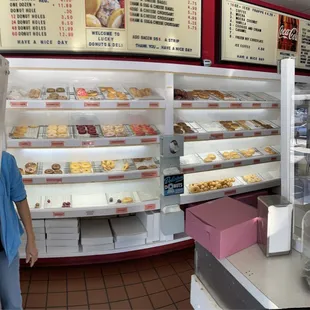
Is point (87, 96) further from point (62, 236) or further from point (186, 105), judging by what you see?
point (62, 236)

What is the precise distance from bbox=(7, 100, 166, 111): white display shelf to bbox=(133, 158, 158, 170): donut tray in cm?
65

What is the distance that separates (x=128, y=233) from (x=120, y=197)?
0.40 m

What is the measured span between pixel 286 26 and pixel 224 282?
438 cm

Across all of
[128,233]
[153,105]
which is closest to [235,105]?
[153,105]

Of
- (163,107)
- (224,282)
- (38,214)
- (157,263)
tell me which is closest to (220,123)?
(163,107)

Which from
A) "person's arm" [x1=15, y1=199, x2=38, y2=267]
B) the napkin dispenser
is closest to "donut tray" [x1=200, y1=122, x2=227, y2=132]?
the napkin dispenser

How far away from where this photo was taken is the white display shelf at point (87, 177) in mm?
3072

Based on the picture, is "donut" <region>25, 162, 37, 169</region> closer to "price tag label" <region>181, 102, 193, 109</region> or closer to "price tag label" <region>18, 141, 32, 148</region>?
"price tag label" <region>18, 141, 32, 148</region>

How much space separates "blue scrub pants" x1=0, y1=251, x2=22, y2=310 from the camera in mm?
1728

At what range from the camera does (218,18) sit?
13.4ft

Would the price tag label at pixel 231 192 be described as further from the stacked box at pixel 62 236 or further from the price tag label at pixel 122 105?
the stacked box at pixel 62 236

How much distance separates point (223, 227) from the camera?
1.55 m

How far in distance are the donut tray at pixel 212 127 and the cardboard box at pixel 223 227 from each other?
7.03ft

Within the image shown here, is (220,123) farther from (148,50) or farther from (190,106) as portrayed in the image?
(148,50)
